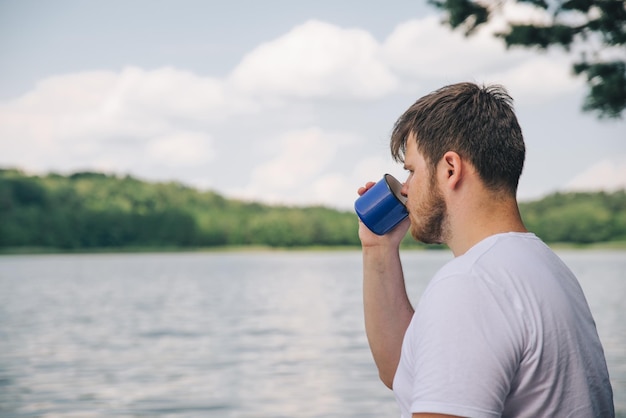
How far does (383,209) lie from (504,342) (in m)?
0.91

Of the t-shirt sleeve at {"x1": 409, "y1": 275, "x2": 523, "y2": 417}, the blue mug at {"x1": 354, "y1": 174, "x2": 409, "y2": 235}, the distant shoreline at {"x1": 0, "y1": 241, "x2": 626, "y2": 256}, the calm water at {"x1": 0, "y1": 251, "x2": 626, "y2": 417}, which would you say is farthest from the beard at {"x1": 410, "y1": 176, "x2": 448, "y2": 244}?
the distant shoreline at {"x1": 0, "y1": 241, "x2": 626, "y2": 256}

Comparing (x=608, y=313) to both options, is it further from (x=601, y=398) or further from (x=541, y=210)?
(x=541, y=210)

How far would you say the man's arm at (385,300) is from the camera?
7.29ft

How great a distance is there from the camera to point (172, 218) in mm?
107625

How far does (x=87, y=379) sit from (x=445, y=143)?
12.2 m

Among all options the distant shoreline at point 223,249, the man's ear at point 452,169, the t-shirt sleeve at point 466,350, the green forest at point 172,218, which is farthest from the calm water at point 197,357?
the distant shoreline at point 223,249

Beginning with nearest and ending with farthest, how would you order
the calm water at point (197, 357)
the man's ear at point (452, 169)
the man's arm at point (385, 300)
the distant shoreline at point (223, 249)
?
the man's ear at point (452, 169) < the man's arm at point (385, 300) < the calm water at point (197, 357) < the distant shoreline at point (223, 249)

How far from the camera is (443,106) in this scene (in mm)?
1640

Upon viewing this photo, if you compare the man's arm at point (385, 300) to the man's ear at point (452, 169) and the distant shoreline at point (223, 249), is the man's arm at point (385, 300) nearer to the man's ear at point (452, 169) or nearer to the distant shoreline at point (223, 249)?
the man's ear at point (452, 169)

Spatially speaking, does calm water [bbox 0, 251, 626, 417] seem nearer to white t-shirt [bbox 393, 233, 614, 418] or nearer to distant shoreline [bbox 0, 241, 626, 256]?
white t-shirt [bbox 393, 233, 614, 418]

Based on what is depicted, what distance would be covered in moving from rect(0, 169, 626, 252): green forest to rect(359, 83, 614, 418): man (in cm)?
9385

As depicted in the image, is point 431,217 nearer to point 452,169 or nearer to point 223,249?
point 452,169

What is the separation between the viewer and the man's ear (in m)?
1.60

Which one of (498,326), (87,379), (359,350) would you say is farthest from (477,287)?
(359,350)
